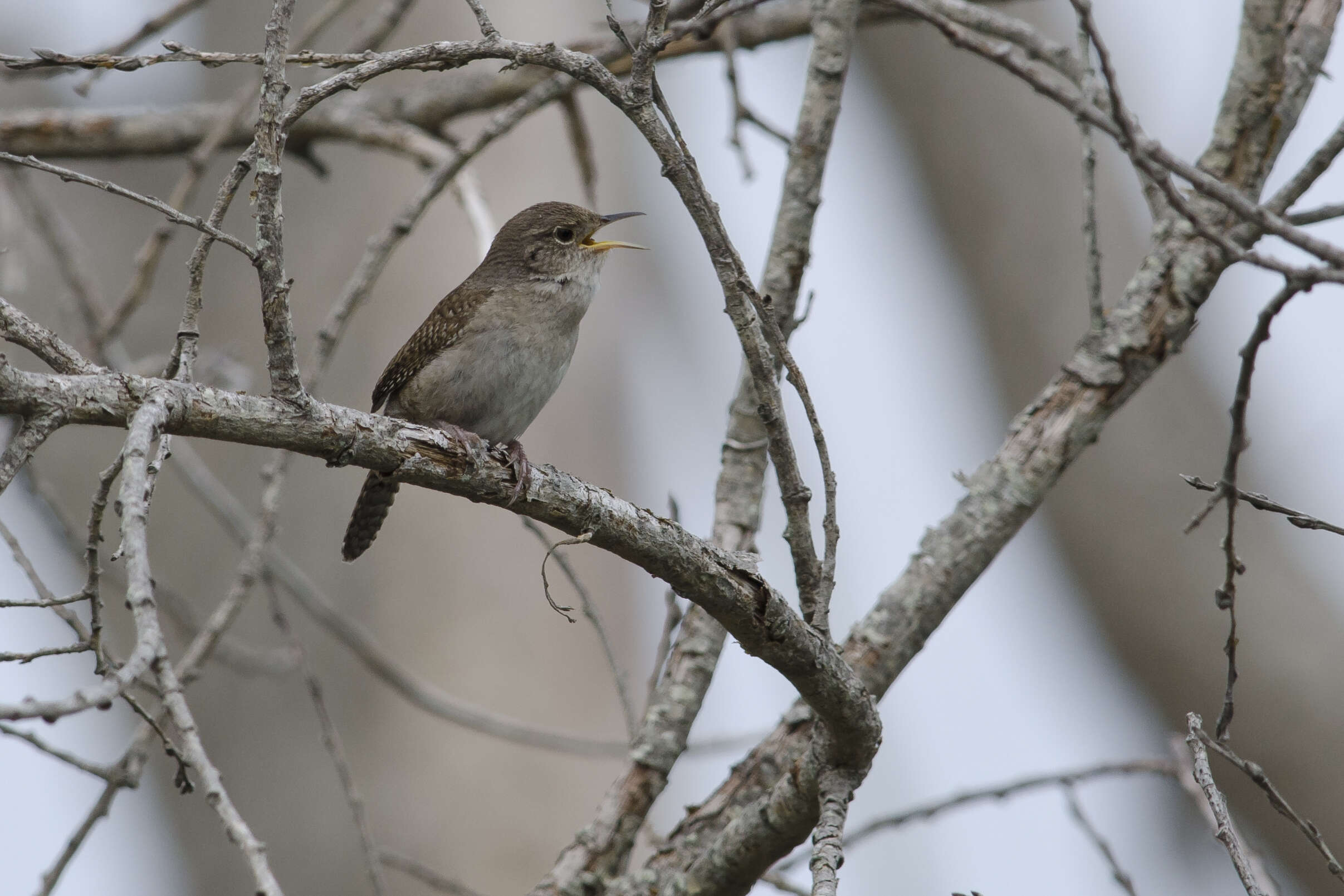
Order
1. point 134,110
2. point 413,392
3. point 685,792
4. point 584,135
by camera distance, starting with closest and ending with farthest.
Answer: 1. point 413,392
2. point 584,135
3. point 134,110
4. point 685,792

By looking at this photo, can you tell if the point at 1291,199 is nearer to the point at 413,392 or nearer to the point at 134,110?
the point at 413,392

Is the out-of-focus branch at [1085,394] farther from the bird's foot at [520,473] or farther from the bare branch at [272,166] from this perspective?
the bare branch at [272,166]

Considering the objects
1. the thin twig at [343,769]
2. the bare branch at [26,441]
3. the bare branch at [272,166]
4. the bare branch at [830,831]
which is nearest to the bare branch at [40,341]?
the bare branch at [26,441]

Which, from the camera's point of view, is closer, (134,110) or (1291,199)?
(1291,199)

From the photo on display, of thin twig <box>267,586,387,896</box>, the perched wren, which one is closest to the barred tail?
the perched wren

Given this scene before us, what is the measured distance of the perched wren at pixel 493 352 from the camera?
12.2 feet

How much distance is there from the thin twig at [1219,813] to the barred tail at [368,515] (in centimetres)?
252

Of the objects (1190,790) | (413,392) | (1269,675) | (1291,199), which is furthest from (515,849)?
(1291,199)

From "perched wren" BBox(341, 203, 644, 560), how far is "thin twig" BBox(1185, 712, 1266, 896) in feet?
6.66

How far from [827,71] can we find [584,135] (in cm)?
99

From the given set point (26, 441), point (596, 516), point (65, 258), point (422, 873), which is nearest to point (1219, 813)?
point (596, 516)

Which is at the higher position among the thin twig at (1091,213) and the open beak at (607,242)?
the open beak at (607,242)

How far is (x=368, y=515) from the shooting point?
3947 millimetres

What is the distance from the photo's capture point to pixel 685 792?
7395 millimetres
